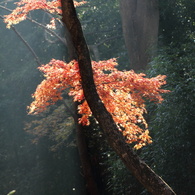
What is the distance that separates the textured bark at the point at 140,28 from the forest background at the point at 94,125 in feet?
1.39

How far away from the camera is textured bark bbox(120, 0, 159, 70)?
29.6ft

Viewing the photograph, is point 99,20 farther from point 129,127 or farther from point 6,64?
point 129,127

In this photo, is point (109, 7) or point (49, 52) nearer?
point (109, 7)

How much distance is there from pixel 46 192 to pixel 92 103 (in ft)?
34.1

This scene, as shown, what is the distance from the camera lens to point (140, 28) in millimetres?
9266

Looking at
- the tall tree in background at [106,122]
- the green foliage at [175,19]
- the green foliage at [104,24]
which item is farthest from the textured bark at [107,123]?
the green foliage at [104,24]

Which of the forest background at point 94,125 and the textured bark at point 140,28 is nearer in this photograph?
the forest background at point 94,125

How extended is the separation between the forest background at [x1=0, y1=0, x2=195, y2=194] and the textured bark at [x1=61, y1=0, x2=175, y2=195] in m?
2.22

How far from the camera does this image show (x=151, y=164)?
6.52m

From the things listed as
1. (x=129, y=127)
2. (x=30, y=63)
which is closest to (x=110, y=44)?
(x=30, y=63)

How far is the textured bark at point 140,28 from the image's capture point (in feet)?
29.6

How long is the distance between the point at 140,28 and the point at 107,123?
578 centimetres

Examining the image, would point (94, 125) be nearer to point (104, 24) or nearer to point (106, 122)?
point (106, 122)

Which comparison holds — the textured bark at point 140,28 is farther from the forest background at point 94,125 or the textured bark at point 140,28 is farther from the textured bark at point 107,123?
the textured bark at point 107,123
